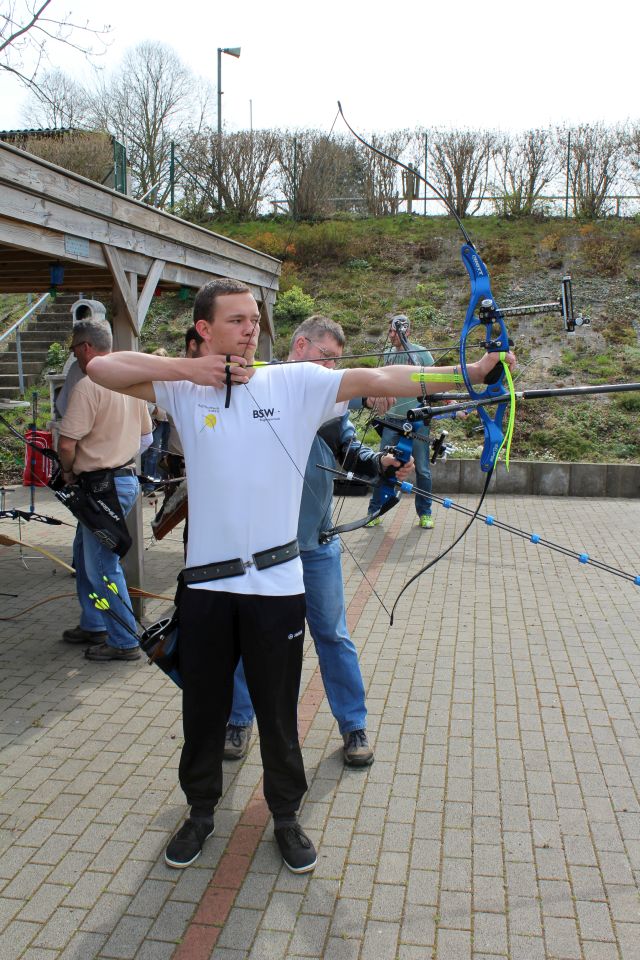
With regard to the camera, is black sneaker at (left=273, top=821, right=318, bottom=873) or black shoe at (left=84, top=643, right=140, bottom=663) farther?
black shoe at (left=84, top=643, right=140, bottom=663)

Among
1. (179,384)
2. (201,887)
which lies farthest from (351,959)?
(179,384)

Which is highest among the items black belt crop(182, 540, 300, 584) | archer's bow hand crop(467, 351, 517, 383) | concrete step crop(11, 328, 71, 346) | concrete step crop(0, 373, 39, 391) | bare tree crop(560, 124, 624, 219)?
bare tree crop(560, 124, 624, 219)

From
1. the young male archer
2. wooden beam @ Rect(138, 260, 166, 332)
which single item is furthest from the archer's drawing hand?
wooden beam @ Rect(138, 260, 166, 332)

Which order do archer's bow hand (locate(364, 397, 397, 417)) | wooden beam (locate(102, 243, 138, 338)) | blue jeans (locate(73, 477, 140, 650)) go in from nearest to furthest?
1. archer's bow hand (locate(364, 397, 397, 417))
2. blue jeans (locate(73, 477, 140, 650))
3. wooden beam (locate(102, 243, 138, 338))

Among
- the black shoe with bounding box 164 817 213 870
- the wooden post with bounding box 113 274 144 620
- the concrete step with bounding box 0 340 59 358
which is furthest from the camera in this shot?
the concrete step with bounding box 0 340 59 358

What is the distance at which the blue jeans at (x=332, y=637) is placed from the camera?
379cm

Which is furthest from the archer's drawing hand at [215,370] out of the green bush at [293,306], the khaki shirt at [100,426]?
the green bush at [293,306]

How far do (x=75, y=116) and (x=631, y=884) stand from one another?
20915 mm

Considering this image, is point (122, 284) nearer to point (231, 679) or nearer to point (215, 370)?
point (215, 370)

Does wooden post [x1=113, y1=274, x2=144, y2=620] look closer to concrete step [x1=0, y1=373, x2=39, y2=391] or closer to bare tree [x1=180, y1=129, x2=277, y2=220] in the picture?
concrete step [x1=0, y1=373, x2=39, y2=391]

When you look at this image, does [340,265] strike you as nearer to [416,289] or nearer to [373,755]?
[416,289]

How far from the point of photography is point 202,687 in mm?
3033

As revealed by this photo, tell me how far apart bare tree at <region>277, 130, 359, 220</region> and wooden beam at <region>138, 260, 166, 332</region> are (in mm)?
12555

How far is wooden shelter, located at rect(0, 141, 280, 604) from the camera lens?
4824 millimetres
